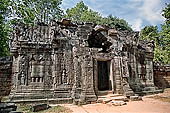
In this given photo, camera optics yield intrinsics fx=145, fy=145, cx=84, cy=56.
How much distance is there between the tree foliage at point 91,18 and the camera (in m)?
23.5

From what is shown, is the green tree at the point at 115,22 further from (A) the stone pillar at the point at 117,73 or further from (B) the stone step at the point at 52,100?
(B) the stone step at the point at 52,100

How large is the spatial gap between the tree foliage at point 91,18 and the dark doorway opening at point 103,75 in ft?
41.3

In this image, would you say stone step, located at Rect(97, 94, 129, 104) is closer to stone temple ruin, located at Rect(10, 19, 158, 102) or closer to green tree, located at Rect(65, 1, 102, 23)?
stone temple ruin, located at Rect(10, 19, 158, 102)

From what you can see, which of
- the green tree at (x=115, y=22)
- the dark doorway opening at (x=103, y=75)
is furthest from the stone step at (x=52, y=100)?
the green tree at (x=115, y=22)

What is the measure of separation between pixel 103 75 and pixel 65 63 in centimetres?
303

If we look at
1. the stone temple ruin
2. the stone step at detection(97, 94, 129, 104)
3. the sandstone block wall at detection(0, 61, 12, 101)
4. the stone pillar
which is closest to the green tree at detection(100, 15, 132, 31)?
the stone temple ruin

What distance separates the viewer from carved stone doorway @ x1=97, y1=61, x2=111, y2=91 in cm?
1009

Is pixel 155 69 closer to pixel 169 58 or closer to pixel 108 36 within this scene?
pixel 169 58

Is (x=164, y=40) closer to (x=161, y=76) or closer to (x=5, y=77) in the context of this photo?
(x=161, y=76)

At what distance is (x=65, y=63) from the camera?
345 inches

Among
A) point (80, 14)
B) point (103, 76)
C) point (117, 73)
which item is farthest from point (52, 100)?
point (80, 14)

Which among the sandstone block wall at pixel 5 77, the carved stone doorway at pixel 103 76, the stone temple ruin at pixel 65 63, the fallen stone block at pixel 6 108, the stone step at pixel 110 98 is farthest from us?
the carved stone doorway at pixel 103 76

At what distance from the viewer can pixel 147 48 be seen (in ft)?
41.7

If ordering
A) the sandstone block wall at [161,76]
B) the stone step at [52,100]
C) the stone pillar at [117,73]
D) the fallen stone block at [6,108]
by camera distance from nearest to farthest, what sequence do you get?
the fallen stone block at [6,108] < the stone step at [52,100] < the stone pillar at [117,73] < the sandstone block wall at [161,76]
